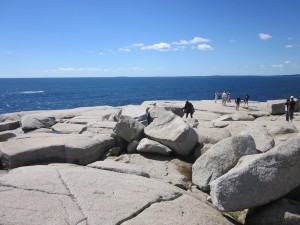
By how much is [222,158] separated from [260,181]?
7.12 ft

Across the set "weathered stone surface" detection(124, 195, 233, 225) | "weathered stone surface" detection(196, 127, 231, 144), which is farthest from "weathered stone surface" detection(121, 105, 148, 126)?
"weathered stone surface" detection(124, 195, 233, 225)

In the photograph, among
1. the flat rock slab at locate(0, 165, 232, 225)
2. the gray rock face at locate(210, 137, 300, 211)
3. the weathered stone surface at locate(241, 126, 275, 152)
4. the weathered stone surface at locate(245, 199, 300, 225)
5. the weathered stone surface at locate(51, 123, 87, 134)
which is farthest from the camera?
the weathered stone surface at locate(51, 123, 87, 134)

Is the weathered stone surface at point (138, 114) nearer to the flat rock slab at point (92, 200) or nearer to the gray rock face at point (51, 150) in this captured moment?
the gray rock face at point (51, 150)

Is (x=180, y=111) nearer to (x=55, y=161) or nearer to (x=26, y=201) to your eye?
(x=55, y=161)

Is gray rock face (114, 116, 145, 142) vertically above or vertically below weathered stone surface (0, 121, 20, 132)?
above

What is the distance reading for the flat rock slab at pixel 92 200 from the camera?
6684 millimetres

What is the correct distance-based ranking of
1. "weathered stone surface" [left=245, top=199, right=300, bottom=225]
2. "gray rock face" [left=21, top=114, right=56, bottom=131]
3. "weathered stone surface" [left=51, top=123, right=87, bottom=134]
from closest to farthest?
"weathered stone surface" [left=245, top=199, right=300, bottom=225] → "weathered stone surface" [left=51, top=123, right=87, bottom=134] → "gray rock face" [left=21, top=114, right=56, bottom=131]

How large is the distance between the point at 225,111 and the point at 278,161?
20486 millimetres

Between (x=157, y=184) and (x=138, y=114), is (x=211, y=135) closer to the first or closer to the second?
(x=138, y=114)

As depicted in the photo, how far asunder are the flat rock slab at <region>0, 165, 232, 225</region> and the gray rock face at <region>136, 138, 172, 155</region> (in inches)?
134

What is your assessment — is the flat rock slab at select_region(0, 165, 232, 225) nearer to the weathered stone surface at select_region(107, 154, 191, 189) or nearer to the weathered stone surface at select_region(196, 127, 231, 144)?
the weathered stone surface at select_region(107, 154, 191, 189)

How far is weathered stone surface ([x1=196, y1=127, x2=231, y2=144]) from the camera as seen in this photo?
44.3 feet

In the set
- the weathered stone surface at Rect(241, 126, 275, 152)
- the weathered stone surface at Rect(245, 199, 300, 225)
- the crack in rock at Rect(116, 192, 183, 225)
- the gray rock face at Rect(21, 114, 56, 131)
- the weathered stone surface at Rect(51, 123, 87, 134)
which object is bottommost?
the weathered stone surface at Rect(245, 199, 300, 225)

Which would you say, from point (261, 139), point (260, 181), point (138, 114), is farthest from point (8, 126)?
point (260, 181)
